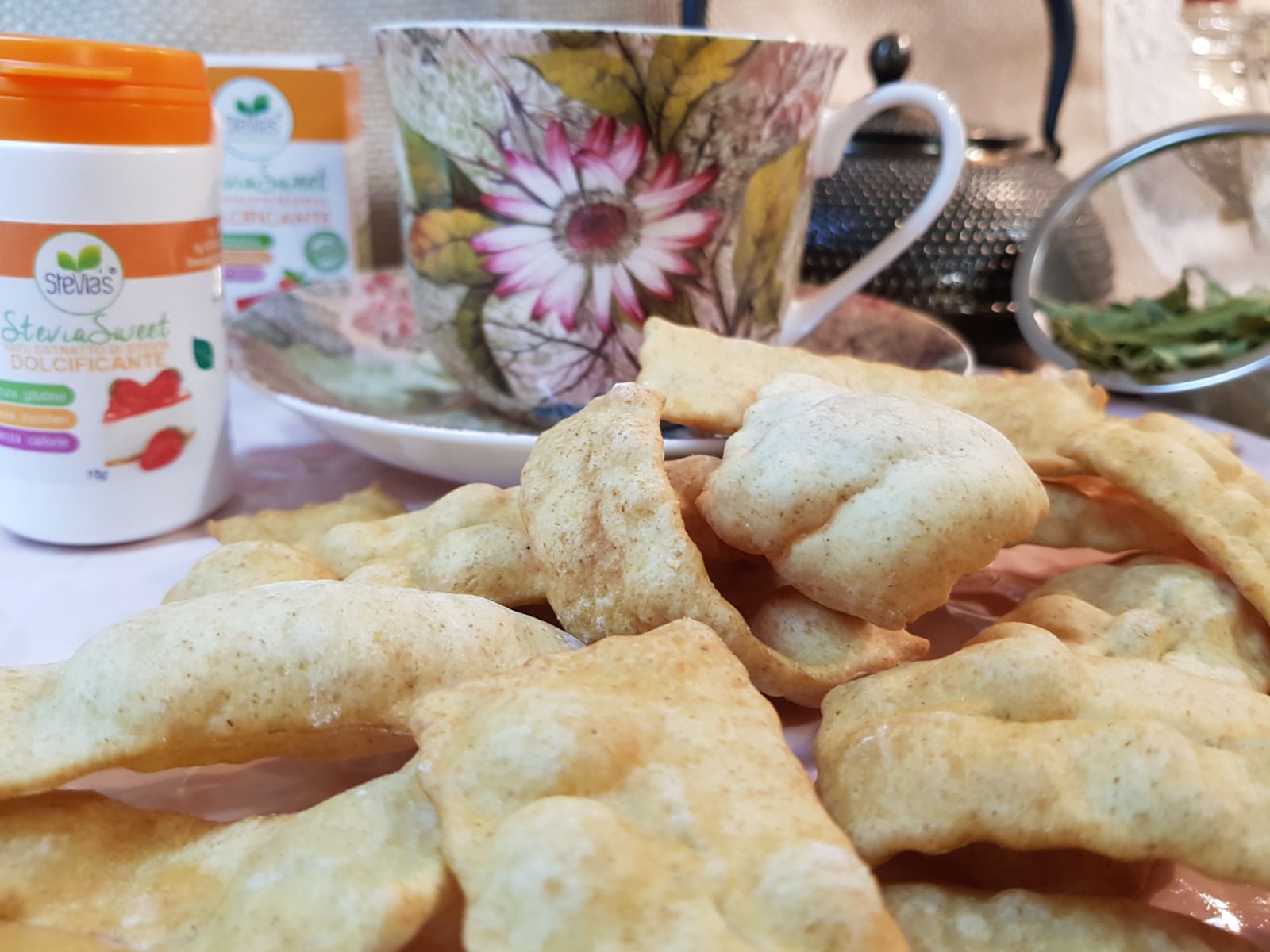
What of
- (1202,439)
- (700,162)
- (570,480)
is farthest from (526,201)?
(1202,439)

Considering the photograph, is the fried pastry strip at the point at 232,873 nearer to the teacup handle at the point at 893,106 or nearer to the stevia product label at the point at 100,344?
the stevia product label at the point at 100,344

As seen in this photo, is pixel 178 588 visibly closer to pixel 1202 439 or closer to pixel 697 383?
pixel 697 383

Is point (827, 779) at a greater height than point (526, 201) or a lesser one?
lesser

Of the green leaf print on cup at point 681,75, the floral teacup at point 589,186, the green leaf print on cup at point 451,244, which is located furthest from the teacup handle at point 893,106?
the green leaf print on cup at point 451,244

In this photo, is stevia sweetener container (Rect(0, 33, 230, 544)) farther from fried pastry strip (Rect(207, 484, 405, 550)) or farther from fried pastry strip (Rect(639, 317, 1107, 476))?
fried pastry strip (Rect(639, 317, 1107, 476))

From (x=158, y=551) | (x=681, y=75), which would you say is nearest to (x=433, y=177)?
(x=681, y=75)

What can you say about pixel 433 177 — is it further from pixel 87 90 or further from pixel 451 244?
pixel 87 90
